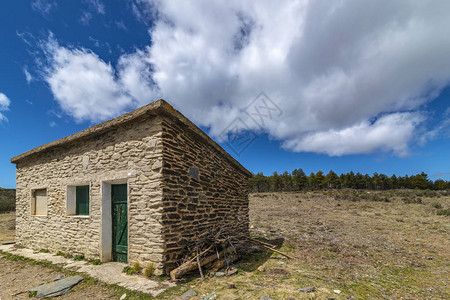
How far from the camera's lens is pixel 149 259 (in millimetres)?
5312

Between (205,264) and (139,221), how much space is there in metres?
2.11

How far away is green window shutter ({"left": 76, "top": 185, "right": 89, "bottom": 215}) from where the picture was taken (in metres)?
7.33

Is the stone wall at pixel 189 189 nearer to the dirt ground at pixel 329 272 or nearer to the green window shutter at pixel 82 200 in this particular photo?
the dirt ground at pixel 329 272

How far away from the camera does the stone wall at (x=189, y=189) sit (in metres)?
5.50

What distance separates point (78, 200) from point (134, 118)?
13.9 feet

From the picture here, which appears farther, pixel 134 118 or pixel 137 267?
pixel 134 118

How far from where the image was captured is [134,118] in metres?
5.74

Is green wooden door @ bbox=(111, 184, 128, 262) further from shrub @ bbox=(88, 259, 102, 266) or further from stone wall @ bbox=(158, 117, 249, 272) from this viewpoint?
stone wall @ bbox=(158, 117, 249, 272)

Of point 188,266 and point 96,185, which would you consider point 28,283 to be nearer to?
point 96,185

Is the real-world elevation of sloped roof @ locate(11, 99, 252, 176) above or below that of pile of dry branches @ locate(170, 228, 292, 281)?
above

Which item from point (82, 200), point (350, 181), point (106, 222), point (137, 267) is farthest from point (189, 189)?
point (350, 181)

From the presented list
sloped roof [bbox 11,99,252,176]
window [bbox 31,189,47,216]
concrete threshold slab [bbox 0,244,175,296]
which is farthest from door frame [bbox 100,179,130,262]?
window [bbox 31,189,47,216]

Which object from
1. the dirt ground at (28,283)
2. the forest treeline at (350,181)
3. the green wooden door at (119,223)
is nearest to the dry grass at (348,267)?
the dirt ground at (28,283)

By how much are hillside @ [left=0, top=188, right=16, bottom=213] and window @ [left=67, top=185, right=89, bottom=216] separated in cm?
2286
